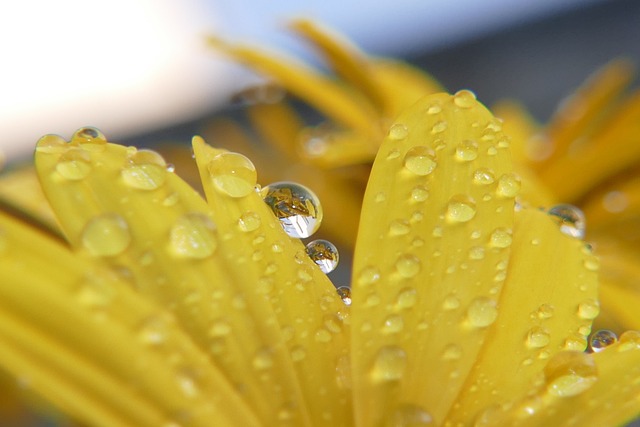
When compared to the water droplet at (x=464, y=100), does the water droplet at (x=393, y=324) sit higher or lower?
lower

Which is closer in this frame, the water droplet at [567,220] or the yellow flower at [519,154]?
the water droplet at [567,220]

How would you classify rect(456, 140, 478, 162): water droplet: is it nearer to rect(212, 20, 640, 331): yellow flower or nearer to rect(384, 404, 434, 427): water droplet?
rect(384, 404, 434, 427): water droplet

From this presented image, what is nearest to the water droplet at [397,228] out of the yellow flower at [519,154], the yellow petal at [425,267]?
the yellow petal at [425,267]

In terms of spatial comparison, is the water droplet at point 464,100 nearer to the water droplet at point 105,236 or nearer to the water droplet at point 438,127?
the water droplet at point 438,127

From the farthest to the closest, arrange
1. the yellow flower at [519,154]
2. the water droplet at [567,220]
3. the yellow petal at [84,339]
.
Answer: the yellow flower at [519,154], the water droplet at [567,220], the yellow petal at [84,339]

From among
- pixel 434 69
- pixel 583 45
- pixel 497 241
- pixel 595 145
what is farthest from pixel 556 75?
pixel 497 241

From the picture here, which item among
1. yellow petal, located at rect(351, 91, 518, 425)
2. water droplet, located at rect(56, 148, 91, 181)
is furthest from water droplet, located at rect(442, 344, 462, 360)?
water droplet, located at rect(56, 148, 91, 181)
